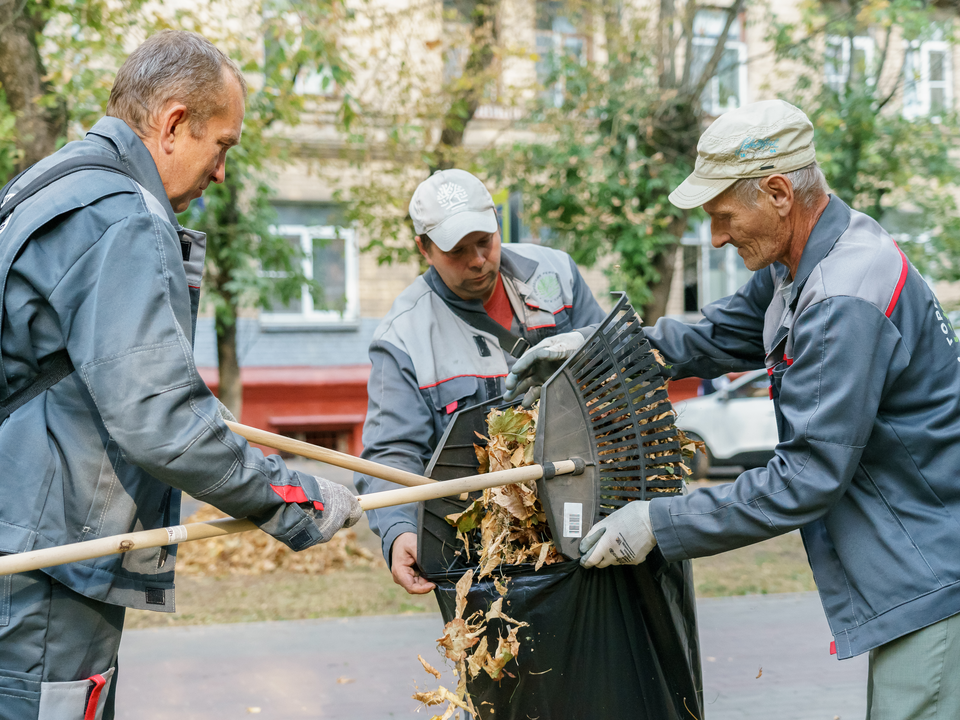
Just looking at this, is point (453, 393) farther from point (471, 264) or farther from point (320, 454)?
point (320, 454)

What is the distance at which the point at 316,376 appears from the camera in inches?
492

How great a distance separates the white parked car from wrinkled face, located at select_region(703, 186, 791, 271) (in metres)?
8.18

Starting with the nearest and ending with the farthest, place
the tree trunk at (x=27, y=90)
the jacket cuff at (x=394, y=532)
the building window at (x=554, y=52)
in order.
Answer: the jacket cuff at (x=394, y=532) < the tree trunk at (x=27, y=90) < the building window at (x=554, y=52)

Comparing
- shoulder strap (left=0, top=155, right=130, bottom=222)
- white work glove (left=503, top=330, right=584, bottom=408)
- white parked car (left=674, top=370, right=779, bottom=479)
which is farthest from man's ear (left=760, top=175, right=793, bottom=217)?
white parked car (left=674, top=370, right=779, bottom=479)

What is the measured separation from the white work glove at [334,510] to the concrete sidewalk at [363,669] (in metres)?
2.22

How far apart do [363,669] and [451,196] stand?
2761 mm

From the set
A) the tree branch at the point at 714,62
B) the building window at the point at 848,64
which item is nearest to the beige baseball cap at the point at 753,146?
the tree branch at the point at 714,62

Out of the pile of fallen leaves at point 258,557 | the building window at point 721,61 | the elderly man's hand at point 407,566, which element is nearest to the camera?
the elderly man's hand at point 407,566

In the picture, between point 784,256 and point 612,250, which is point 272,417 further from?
point 784,256

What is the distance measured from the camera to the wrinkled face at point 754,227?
2.19 m

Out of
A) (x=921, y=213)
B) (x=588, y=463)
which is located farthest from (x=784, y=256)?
(x=921, y=213)

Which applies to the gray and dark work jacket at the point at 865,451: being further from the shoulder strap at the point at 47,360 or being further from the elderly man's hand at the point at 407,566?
the shoulder strap at the point at 47,360

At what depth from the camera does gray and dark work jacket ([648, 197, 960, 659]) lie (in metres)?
1.92

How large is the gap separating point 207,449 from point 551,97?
812 cm
